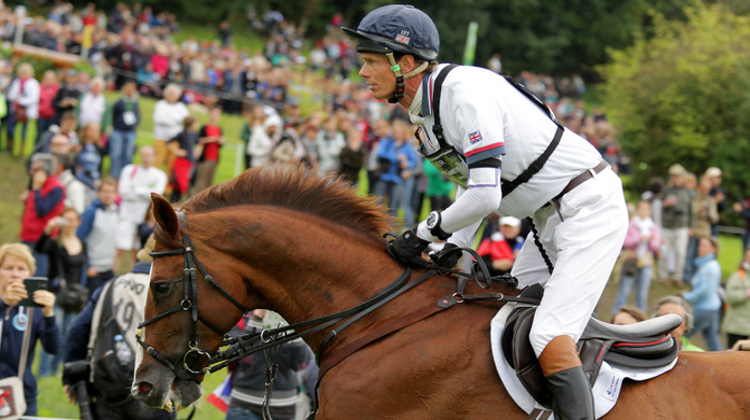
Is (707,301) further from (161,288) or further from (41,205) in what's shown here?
(41,205)

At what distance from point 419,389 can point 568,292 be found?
82cm

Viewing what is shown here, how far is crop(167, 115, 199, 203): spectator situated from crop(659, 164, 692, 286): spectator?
9154 mm

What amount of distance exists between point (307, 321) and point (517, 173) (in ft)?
4.13

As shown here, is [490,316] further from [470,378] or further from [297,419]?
[297,419]

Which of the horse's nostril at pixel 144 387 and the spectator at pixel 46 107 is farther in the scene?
the spectator at pixel 46 107

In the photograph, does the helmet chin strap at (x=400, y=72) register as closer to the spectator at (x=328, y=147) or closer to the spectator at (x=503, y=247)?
the spectator at (x=503, y=247)

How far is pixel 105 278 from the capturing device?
9.60 m

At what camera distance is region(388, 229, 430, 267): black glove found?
3.87 metres

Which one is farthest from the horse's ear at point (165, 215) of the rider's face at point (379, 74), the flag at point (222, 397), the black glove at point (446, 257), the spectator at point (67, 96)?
the spectator at point (67, 96)

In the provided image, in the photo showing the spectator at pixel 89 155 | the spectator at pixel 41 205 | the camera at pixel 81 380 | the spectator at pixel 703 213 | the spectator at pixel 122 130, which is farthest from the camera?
the spectator at pixel 122 130

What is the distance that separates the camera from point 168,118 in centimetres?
1517

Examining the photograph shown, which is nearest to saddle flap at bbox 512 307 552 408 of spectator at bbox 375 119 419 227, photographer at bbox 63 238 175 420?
photographer at bbox 63 238 175 420

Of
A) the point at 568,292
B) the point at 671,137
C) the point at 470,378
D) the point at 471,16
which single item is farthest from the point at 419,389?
the point at 471,16

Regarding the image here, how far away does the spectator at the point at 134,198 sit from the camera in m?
11.1
